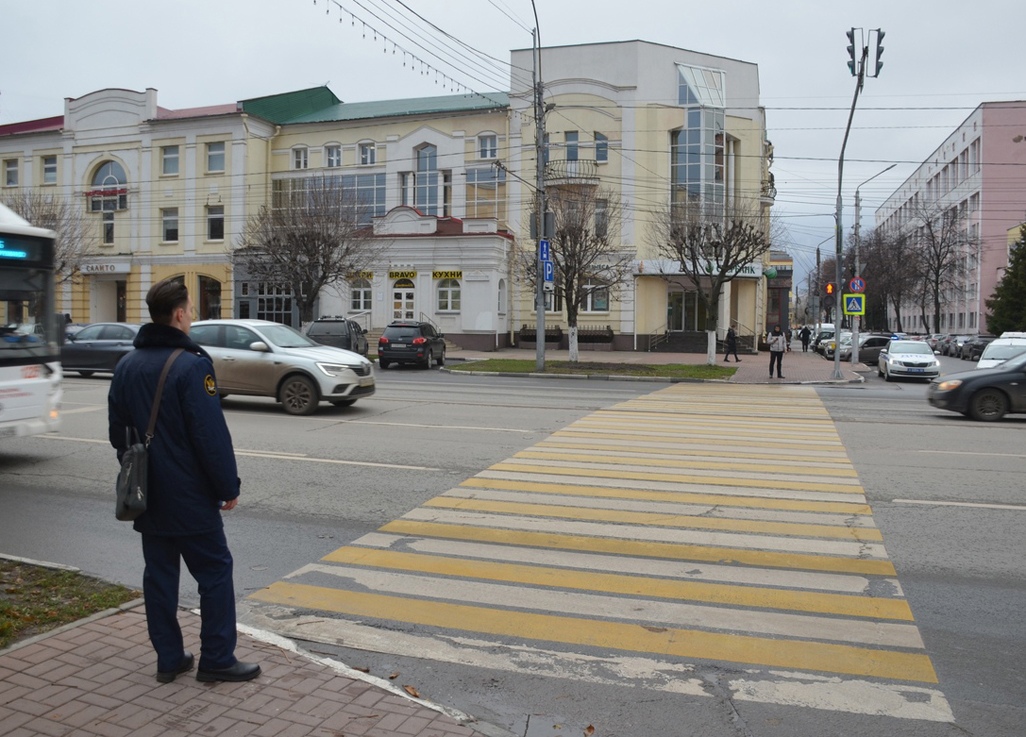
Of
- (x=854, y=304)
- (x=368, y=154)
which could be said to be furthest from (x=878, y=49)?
(x=368, y=154)

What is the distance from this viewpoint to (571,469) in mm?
10141

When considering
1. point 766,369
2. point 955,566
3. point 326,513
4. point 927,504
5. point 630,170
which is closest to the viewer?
point 955,566

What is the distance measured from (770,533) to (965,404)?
11122 mm

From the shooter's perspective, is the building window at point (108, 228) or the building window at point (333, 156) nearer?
the building window at point (333, 156)

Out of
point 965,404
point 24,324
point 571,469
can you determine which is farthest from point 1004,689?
point 965,404

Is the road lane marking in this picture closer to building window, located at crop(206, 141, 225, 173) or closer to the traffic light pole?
the traffic light pole

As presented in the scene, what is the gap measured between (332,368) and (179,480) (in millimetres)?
11051

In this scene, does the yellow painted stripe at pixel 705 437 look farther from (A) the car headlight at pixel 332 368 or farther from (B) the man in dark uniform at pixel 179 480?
(B) the man in dark uniform at pixel 179 480

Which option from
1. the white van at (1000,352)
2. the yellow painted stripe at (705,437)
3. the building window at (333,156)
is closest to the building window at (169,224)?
the building window at (333,156)

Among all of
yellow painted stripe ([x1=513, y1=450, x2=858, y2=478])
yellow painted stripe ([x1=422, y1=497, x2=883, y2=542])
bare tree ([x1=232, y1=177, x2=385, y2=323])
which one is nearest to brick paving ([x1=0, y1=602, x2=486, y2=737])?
yellow painted stripe ([x1=422, y1=497, x2=883, y2=542])

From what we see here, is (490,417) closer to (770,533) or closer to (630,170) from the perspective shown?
(770,533)

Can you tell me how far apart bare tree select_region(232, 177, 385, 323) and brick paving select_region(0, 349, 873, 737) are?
31.8 m

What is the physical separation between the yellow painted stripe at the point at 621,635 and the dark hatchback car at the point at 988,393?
13210 millimetres

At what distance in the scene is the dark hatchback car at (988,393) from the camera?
639 inches
